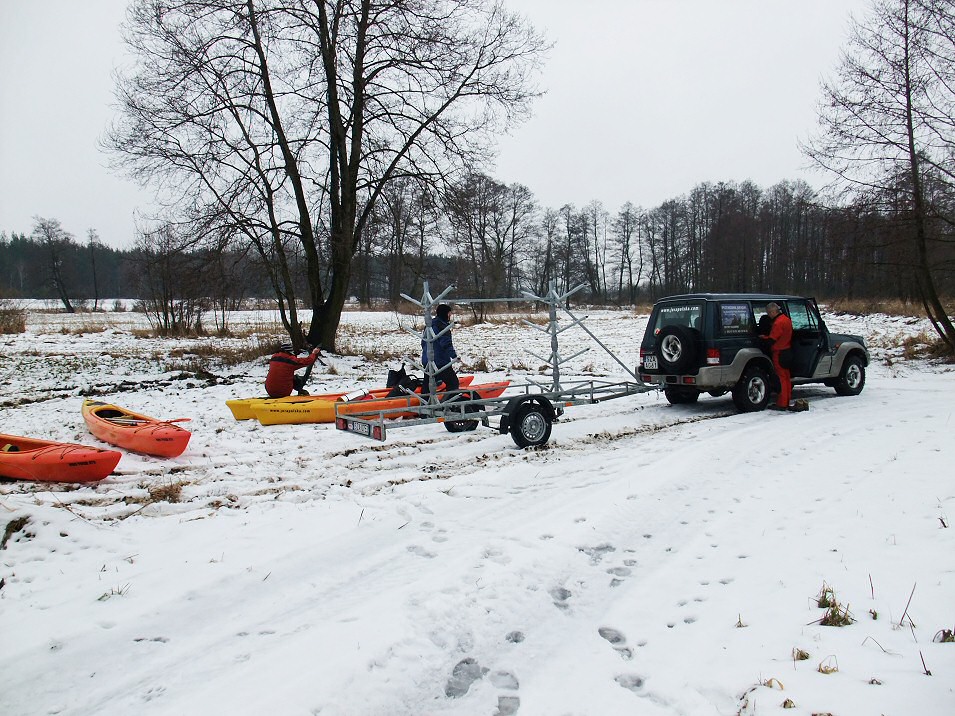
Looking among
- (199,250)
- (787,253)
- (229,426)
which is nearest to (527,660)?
(229,426)

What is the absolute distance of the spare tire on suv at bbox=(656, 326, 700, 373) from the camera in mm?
9922

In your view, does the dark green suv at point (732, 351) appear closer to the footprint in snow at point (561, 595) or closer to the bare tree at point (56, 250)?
the footprint in snow at point (561, 595)

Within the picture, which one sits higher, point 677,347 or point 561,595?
point 677,347

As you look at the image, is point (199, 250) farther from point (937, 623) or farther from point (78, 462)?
point (937, 623)

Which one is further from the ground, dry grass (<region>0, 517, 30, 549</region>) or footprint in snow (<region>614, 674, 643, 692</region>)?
dry grass (<region>0, 517, 30, 549</region>)

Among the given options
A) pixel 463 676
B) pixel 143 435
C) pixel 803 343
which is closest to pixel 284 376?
pixel 143 435

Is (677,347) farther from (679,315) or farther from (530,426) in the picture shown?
(530,426)

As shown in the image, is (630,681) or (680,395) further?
(680,395)

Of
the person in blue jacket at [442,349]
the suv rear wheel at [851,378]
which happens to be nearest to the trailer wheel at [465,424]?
the person in blue jacket at [442,349]

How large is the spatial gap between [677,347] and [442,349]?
13.7 ft

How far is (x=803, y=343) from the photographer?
11055 mm

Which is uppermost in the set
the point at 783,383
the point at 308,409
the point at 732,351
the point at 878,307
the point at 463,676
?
the point at 878,307

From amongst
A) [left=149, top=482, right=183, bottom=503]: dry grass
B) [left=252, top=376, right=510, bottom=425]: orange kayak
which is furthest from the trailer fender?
[left=149, top=482, right=183, bottom=503]: dry grass

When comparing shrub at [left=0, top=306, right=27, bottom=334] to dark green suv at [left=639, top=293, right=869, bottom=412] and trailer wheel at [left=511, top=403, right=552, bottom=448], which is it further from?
dark green suv at [left=639, top=293, right=869, bottom=412]
